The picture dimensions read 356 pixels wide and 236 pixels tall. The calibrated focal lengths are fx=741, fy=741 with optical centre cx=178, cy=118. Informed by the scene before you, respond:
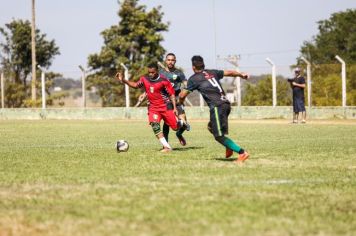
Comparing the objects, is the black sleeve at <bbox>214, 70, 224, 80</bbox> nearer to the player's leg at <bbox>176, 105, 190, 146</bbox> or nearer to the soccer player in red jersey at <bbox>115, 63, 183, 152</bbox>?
the soccer player in red jersey at <bbox>115, 63, 183, 152</bbox>

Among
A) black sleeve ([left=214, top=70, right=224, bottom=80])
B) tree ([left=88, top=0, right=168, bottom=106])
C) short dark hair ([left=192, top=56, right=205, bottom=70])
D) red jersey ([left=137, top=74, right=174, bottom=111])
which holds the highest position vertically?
tree ([left=88, top=0, right=168, bottom=106])

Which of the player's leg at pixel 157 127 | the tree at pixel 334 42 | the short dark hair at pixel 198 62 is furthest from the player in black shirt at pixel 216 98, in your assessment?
the tree at pixel 334 42

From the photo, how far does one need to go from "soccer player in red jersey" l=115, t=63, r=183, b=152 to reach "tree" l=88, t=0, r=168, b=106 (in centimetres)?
3534

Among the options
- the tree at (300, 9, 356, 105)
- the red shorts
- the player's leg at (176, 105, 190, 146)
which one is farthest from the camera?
the tree at (300, 9, 356, 105)

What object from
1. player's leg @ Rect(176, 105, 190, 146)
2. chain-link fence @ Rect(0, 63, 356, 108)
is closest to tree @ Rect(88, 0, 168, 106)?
chain-link fence @ Rect(0, 63, 356, 108)

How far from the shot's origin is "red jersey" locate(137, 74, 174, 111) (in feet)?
46.7

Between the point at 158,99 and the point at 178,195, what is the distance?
6.96 metres

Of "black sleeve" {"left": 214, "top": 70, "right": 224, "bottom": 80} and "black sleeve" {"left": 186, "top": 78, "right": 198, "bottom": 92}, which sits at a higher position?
"black sleeve" {"left": 214, "top": 70, "right": 224, "bottom": 80}

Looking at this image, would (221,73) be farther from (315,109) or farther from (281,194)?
(315,109)

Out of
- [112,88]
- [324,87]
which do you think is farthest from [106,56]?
[324,87]

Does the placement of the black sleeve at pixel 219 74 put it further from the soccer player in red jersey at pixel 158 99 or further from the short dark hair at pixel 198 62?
the soccer player in red jersey at pixel 158 99

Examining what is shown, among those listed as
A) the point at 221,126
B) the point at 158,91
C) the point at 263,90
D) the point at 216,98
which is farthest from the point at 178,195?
the point at 263,90

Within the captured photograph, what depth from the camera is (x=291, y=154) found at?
41.5 ft

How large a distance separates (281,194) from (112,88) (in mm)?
38917
